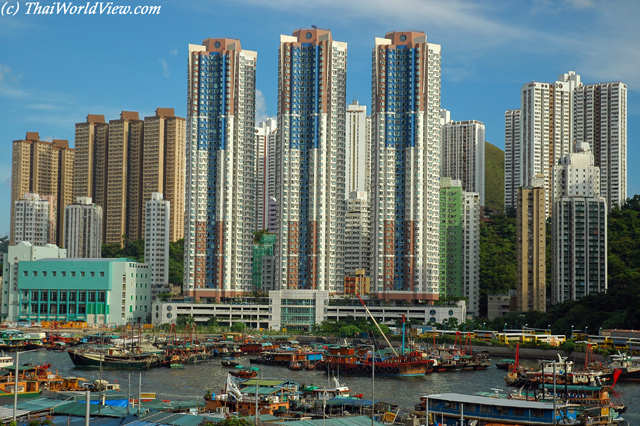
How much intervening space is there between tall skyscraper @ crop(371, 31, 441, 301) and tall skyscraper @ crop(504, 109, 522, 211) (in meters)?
51.6

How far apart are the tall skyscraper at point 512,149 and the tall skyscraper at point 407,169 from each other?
51560 millimetres

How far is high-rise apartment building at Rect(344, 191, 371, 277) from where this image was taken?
163 metres

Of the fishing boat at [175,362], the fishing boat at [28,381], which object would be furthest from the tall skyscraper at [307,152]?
the fishing boat at [28,381]

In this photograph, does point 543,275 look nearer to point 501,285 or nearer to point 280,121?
point 501,285

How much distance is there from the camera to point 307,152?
475 feet

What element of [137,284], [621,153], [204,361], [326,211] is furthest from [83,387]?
[621,153]

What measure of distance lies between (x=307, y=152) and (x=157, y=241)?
5014 centimetres

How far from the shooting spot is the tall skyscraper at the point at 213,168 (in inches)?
5822

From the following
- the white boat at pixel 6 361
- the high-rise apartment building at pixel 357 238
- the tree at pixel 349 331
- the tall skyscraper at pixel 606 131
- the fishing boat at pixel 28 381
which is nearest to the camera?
the fishing boat at pixel 28 381

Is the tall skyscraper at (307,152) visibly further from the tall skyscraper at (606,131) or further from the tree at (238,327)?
the tall skyscraper at (606,131)

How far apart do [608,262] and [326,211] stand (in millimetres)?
44943

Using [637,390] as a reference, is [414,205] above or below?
above

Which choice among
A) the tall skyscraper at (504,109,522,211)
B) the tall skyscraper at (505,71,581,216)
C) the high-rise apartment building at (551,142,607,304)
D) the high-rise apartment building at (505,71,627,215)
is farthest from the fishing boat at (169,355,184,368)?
the tall skyscraper at (504,109,522,211)

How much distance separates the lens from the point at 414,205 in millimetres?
141375
